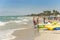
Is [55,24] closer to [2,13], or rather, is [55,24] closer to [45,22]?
[45,22]

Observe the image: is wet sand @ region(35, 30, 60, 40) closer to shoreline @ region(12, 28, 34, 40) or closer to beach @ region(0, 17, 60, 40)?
beach @ region(0, 17, 60, 40)

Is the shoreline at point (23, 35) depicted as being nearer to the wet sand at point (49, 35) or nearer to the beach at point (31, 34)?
the beach at point (31, 34)

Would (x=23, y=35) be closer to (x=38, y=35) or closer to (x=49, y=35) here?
(x=38, y=35)

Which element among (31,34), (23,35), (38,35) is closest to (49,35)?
(38,35)

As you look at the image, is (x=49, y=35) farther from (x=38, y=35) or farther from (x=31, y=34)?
(x=31, y=34)

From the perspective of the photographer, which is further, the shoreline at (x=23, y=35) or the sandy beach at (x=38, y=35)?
the shoreline at (x=23, y=35)

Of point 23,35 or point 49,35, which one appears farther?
point 23,35

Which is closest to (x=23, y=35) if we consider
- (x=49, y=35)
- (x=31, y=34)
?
(x=31, y=34)

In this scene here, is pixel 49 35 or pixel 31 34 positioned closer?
pixel 49 35

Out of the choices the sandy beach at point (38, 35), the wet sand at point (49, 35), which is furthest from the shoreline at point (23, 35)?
the wet sand at point (49, 35)

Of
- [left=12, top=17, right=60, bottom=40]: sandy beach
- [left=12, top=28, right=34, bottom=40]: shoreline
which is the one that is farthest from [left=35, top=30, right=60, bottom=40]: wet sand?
[left=12, top=28, right=34, bottom=40]: shoreline

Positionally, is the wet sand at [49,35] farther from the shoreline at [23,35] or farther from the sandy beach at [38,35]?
the shoreline at [23,35]

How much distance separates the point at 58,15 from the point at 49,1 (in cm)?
34

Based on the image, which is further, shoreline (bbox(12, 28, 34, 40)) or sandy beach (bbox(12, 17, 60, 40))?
shoreline (bbox(12, 28, 34, 40))
